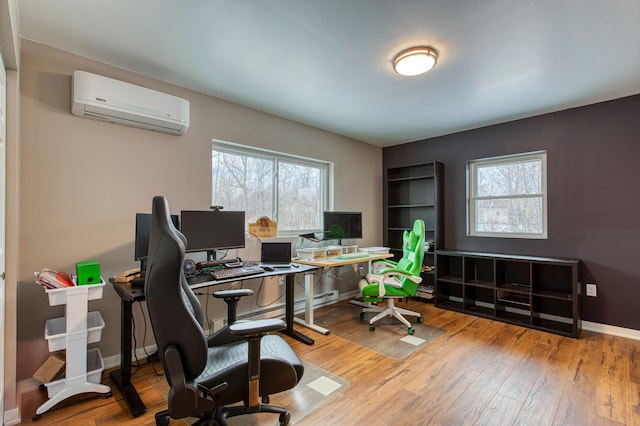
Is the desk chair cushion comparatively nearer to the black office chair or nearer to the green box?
the black office chair

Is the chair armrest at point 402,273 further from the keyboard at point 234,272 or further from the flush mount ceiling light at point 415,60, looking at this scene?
the flush mount ceiling light at point 415,60

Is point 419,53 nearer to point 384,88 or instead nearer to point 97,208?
point 384,88

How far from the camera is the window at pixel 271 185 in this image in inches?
127

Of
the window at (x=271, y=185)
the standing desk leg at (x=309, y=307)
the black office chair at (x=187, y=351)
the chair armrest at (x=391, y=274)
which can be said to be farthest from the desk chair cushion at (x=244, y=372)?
the window at (x=271, y=185)

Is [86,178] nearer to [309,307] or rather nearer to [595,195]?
[309,307]

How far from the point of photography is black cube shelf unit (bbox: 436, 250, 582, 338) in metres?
3.18

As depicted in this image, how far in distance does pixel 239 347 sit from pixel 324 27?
79.5 inches

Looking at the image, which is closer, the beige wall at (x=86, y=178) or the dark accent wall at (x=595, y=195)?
the beige wall at (x=86, y=178)

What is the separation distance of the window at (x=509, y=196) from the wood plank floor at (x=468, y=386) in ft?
4.34

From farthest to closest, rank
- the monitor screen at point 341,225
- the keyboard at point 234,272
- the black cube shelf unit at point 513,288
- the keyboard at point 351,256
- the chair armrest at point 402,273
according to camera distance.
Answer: the monitor screen at point 341,225 → the keyboard at point 351,256 → the black cube shelf unit at point 513,288 → the chair armrest at point 402,273 → the keyboard at point 234,272

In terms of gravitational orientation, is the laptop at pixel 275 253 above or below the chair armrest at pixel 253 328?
above

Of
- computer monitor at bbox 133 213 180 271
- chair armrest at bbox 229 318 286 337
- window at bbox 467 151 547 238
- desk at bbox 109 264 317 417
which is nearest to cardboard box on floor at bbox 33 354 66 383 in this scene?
desk at bbox 109 264 317 417

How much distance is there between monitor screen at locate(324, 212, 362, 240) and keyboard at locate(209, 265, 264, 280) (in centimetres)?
133

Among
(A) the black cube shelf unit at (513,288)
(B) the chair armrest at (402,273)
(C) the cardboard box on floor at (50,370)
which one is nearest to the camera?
(C) the cardboard box on floor at (50,370)
